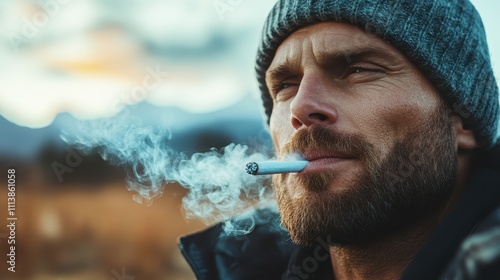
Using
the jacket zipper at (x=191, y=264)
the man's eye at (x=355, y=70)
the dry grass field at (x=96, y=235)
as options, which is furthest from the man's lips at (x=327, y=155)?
the dry grass field at (x=96, y=235)

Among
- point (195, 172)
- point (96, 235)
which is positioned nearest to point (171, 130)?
point (195, 172)

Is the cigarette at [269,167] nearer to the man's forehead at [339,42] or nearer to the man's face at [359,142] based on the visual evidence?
the man's face at [359,142]

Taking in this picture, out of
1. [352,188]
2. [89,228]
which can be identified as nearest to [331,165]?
[352,188]

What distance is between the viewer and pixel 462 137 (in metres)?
2.53

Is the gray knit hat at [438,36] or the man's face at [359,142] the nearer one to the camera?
the man's face at [359,142]

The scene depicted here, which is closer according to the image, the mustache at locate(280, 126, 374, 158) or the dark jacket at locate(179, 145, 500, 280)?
the dark jacket at locate(179, 145, 500, 280)

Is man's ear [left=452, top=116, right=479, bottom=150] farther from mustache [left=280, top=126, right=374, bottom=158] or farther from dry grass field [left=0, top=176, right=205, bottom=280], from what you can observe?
dry grass field [left=0, top=176, right=205, bottom=280]

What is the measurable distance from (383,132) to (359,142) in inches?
5.2

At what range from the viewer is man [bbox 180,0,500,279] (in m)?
2.21

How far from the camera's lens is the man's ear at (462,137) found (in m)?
2.50

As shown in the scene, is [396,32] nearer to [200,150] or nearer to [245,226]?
[245,226]

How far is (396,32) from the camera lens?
7.74 feet

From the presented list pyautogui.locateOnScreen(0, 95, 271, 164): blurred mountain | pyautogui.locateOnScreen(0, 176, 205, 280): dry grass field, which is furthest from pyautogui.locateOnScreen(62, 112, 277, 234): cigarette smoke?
pyautogui.locateOnScreen(0, 176, 205, 280): dry grass field

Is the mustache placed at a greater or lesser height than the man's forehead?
lesser
